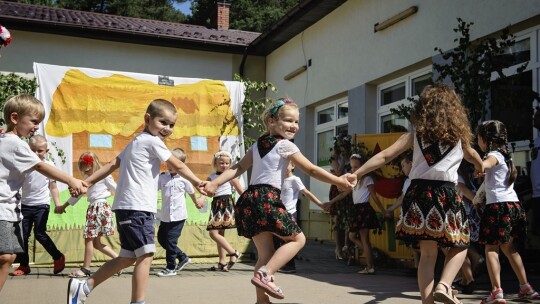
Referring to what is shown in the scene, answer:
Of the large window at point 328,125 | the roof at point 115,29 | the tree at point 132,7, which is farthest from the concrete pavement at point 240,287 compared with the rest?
the tree at point 132,7

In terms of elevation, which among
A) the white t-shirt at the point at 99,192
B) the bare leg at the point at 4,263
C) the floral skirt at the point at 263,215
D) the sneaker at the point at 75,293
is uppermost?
the white t-shirt at the point at 99,192

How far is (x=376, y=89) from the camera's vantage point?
13.8 m

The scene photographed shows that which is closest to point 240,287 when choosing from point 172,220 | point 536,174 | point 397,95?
point 172,220

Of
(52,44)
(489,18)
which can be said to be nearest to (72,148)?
(489,18)

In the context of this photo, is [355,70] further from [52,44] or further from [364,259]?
[52,44]

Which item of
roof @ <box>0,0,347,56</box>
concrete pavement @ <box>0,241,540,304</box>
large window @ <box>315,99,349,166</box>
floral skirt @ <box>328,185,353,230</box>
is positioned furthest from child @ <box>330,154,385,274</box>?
roof @ <box>0,0,347,56</box>

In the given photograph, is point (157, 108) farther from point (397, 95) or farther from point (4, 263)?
point (397, 95)

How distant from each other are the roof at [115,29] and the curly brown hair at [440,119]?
13.8 m

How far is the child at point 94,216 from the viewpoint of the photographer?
827 cm

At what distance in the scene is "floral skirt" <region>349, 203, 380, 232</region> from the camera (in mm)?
9195

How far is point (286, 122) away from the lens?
5.11 m

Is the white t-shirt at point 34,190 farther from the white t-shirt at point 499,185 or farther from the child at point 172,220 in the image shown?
the white t-shirt at point 499,185

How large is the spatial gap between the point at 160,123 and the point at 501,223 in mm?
3412

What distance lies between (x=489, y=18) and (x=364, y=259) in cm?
426
